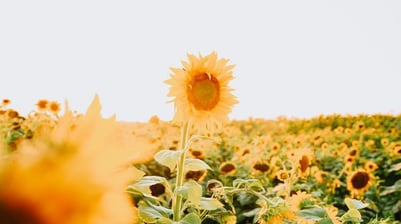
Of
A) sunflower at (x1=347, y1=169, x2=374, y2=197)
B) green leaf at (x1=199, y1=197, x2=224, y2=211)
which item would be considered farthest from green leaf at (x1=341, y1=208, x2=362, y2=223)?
sunflower at (x1=347, y1=169, x2=374, y2=197)

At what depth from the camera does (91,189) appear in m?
0.27

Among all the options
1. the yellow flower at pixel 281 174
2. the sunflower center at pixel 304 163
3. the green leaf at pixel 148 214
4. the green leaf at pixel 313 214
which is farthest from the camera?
the sunflower center at pixel 304 163

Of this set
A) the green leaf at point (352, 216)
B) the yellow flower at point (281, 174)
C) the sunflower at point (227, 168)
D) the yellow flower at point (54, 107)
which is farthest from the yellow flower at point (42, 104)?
the green leaf at point (352, 216)

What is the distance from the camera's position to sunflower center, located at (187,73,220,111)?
170cm

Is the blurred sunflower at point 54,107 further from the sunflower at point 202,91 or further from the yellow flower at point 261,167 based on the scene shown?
the sunflower at point 202,91

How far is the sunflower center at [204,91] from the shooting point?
170cm

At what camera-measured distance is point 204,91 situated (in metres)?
1.70

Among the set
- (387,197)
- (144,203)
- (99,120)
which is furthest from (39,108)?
(99,120)

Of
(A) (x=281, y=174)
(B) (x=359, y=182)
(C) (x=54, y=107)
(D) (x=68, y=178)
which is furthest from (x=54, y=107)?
(D) (x=68, y=178)

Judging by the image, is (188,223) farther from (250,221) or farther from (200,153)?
(200,153)

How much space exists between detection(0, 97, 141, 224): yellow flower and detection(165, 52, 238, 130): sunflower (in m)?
1.35

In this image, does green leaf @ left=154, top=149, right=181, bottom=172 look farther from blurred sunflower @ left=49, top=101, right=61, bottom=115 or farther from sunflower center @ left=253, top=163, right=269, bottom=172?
blurred sunflower @ left=49, top=101, right=61, bottom=115

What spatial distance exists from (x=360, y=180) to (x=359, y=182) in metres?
0.02

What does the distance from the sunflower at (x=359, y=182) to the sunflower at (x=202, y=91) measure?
228 cm
